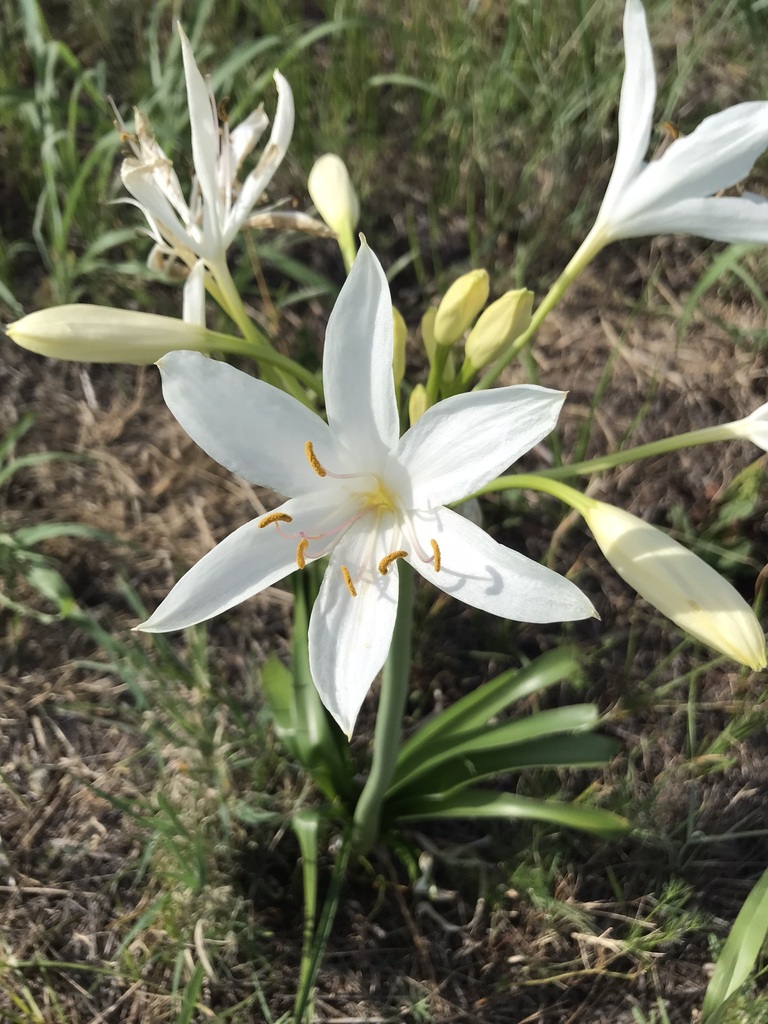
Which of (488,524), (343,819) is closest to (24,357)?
(488,524)

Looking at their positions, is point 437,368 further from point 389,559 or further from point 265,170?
point 265,170

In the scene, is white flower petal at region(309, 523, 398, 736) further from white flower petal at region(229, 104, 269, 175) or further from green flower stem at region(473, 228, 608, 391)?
white flower petal at region(229, 104, 269, 175)

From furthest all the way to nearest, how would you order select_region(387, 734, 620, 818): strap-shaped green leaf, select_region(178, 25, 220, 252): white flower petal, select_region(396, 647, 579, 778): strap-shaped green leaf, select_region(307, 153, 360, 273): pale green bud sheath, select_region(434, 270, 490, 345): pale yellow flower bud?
select_region(396, 647, 579, 778): strap-shaped green leaf → select_region(387, 734, 620, 818): strap-shaped green leaf → select_region(307, 153, 360, 273): pale green bud sheath → select_region(178, 25, 220, 252): white flower petal → select_region(434, 270, 490, 345): pale yellow flower bud

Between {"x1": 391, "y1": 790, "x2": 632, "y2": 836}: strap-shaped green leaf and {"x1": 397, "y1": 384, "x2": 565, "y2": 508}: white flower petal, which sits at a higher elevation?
{"x1": 397, "y1": 384, "x2": 565, "y2": 508}: white flower petal

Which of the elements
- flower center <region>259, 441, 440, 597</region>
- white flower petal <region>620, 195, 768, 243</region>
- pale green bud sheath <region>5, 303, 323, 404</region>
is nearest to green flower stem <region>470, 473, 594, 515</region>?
flower center <region>259, 441, 440, 597</region>

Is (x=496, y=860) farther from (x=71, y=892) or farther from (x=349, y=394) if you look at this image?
(x=349, y=394)

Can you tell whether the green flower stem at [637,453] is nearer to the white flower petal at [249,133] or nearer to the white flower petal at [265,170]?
the white flower petal at [265,170]
